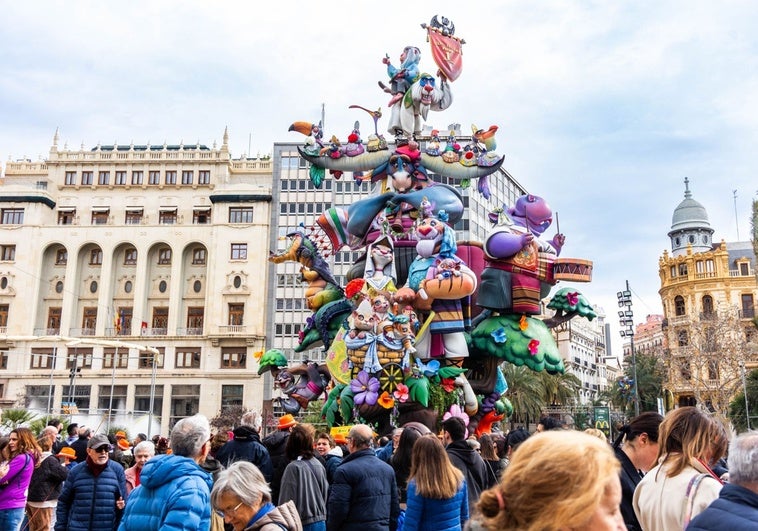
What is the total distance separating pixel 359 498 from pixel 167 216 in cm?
6088

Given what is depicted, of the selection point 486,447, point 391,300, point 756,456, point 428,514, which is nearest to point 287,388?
point 391,300

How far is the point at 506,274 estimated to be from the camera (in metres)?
20.0

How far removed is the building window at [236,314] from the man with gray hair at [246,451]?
175 feet

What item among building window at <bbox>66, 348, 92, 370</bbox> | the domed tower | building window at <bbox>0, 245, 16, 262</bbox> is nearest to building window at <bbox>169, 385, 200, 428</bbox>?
building window at <bbox>66, 348, 92, 370</bbox>

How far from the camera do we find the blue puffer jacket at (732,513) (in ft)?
10.2

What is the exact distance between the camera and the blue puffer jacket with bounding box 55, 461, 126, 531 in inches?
271

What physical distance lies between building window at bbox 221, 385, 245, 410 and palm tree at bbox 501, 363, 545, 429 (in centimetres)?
2380

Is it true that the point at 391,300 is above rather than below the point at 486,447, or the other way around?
above

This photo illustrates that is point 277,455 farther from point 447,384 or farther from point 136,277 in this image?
point 136,277

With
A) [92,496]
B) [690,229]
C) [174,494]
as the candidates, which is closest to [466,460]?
[174,494]

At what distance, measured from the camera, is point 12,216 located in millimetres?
62719

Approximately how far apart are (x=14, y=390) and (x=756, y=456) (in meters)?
65.0

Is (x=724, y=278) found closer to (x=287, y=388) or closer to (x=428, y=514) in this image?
(x=287, y=388)

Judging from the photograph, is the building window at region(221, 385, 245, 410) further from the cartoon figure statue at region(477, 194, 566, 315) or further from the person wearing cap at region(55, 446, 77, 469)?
the person wearing cap at region(55, 446, 77, 469)
